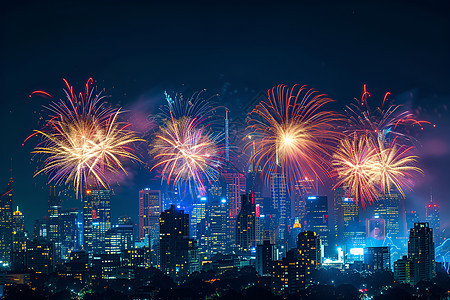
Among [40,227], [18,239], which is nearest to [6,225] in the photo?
[18,239]

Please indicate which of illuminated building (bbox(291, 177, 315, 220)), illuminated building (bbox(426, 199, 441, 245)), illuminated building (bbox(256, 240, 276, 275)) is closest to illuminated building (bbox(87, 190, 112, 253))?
illuminated building (bbox(291, 177, 315, 220))

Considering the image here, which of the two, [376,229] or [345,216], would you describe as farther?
[376,229]

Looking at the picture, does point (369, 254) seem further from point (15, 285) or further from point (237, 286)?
point (15, 285)

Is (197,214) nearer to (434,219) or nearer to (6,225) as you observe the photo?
(6,225)

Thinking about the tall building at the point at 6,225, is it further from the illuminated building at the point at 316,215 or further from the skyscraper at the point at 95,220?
the illuminated building at the point at 316,215

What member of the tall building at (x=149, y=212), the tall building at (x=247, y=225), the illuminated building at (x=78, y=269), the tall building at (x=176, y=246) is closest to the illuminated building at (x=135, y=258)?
the tall building at (x=176, y=246)

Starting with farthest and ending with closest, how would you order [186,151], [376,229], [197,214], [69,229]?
[376,229] → [69,229] → [197,214] → [186,151]

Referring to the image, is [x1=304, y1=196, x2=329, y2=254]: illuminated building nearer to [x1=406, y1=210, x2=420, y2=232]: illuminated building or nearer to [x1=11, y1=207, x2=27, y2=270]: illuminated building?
[x1=406, y1=210, x2=420, y2=232]: illuminated building
